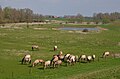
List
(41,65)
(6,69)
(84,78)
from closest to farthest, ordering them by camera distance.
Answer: (84,78) < (6,69) < (41,65)

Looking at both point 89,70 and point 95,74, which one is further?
point 89,70

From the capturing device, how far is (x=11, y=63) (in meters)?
38.5

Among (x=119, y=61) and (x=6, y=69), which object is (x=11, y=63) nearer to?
(x=6, y=69)

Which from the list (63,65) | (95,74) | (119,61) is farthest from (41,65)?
(119,61)

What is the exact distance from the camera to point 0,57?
42188 millimetres

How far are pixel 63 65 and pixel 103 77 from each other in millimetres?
8876

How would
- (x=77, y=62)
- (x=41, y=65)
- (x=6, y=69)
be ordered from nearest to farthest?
(x=6, y=69) → (x=41, y=65) → (x=77, y=62)

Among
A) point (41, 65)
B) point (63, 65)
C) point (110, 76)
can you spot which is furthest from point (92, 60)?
point (110, 76)

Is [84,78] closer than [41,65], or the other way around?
[84,78]

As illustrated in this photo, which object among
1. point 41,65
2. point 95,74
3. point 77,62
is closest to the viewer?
point 95,74

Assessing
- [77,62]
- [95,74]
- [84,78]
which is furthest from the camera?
[77,62]

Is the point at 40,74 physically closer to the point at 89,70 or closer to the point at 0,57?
the point at 89,70

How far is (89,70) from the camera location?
35.0 meters

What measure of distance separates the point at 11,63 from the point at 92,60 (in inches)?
458
